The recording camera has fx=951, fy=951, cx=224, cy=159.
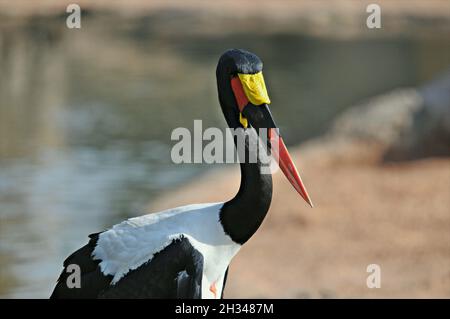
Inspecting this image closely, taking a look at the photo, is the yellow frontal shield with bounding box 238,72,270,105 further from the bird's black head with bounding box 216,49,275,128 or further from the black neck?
the black neck

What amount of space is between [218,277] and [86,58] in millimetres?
21028

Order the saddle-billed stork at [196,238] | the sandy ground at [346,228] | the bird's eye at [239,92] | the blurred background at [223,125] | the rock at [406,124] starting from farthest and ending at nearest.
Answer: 1. the rock at [406,124]
2. the blurred background at [223,125]
3. the sandy ground at [346,228]
4. the bird's eye at [239,92]
5. the saddle-billed stork at [196,238]

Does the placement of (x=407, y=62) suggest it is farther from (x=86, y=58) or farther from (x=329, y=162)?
(x=329, y=162)

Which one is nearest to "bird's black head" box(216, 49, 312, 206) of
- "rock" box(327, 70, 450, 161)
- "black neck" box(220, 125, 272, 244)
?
"black neck" box(220, 125, 272, 244)

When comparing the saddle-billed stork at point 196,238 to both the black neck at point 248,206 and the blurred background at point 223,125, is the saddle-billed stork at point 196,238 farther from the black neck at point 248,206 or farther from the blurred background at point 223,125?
the blurred background at point 223,125

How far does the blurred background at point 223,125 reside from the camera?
9148 mm

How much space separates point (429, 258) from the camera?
28.1 feet

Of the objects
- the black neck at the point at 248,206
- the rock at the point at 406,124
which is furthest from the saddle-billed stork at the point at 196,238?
the rock at the point at 406,124

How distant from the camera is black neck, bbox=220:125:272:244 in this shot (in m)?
4.37

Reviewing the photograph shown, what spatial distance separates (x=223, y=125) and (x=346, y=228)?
7636mm

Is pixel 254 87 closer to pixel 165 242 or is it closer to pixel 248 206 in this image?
pixel 248 206

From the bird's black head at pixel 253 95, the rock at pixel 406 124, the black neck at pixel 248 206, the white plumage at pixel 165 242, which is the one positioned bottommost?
the white plumage at pixel 165 242

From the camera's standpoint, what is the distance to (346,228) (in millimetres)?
9906

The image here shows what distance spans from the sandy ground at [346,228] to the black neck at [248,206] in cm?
285
